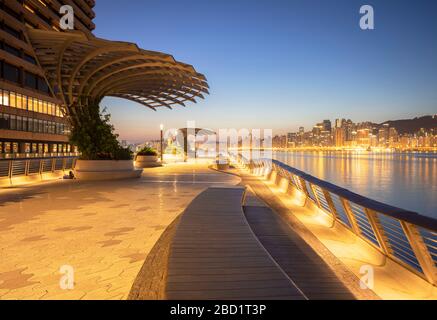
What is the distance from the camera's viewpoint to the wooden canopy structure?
551 inches

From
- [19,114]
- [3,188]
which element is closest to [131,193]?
[3,188]

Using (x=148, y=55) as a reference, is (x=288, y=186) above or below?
below

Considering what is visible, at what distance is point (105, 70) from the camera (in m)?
19.4

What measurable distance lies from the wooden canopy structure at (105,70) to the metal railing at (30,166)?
3624mm

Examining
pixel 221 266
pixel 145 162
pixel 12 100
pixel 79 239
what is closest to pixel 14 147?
pixel 12 100

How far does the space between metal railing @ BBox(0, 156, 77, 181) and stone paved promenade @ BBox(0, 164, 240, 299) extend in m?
3.84

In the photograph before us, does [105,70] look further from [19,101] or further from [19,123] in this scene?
[19,101]

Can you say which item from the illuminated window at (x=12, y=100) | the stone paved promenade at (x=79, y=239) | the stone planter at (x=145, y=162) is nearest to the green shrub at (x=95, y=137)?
the stone paved promenade at (x=79, y=239)

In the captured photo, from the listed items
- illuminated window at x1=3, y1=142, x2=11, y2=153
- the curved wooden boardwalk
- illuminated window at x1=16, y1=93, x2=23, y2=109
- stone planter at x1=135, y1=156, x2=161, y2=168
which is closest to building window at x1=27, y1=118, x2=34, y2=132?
illuminated window at x1=16, y1=93, x2=23, y2=109

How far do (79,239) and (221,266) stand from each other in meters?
3.32

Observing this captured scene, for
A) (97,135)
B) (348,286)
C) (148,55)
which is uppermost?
(148,55)

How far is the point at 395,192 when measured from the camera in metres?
35.2
